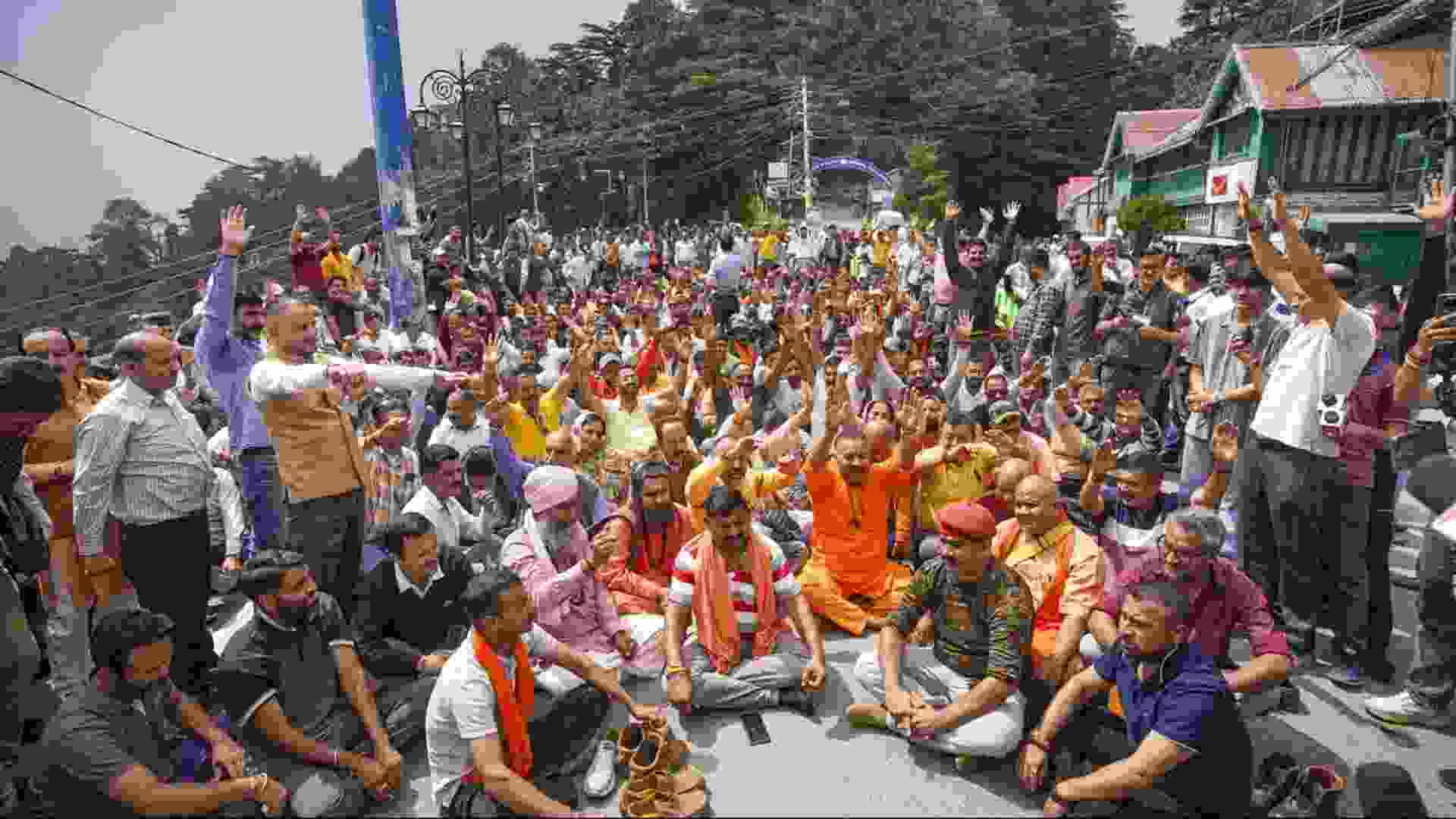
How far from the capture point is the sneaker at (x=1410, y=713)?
3.54 metres

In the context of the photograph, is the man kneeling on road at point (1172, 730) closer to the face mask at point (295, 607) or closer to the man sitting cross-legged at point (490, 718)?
the man sitting cross-legged at point (490, 718)

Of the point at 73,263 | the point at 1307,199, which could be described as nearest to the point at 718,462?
the point at 1307,199

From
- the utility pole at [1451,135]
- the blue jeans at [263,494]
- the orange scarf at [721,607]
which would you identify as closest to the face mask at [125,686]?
the blue jeans at [263,494]

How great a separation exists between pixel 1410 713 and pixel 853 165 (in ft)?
122

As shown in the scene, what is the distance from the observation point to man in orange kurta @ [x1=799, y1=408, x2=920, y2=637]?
4.78 metres

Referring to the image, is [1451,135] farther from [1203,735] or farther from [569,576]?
[569,576]

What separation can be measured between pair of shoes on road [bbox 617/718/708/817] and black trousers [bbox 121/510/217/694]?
6.44ft

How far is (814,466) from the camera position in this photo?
16.1 ft

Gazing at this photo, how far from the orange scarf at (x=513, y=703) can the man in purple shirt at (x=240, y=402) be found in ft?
6.46

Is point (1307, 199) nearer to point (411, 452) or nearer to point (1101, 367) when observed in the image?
point (1101, 367)

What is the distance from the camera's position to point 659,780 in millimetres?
3160

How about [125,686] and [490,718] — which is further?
[490,718]

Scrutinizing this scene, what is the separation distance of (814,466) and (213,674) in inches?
121

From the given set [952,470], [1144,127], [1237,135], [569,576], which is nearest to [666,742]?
[569,576]
